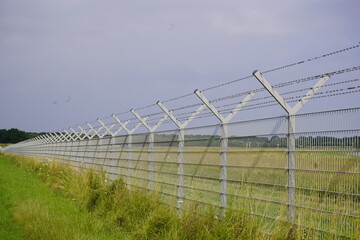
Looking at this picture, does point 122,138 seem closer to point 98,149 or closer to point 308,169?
point 98,149

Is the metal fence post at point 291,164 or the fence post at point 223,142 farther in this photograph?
the fence post at point 223,142

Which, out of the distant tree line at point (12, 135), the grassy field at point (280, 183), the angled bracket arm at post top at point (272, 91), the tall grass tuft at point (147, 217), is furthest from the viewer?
the distant tree line at point (12, 135)

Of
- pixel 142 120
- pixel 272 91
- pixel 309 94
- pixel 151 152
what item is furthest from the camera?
pixel 142 120

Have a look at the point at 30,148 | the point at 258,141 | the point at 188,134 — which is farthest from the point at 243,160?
the point at 30,148

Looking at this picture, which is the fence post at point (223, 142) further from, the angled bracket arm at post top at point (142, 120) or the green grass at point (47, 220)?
the angled bracket arm at post top at point (142, 120)

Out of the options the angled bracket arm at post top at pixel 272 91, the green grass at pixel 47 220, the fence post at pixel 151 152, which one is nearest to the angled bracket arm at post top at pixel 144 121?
the fence post at pixel 151 152

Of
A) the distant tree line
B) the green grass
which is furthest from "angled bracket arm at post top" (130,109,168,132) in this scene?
the distant tree line

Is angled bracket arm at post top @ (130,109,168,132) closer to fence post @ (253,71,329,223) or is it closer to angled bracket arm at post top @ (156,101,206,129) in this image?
angled bracket arm at post top @ (156,101,206,129)

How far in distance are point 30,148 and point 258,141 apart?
41.2 meters

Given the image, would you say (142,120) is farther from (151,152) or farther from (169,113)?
(169,113)

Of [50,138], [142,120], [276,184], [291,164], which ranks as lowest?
[276,184]

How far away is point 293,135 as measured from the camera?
5.69 m

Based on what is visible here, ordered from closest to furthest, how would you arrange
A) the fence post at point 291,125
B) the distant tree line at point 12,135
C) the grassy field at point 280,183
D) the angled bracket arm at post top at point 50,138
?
the grassy field at point 280,183 < the fence post at point 291,125 < the angled bracket arm at post top at point 50,138 < the distant tree line at point 12,135

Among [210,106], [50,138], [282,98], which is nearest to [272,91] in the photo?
[282,98]
